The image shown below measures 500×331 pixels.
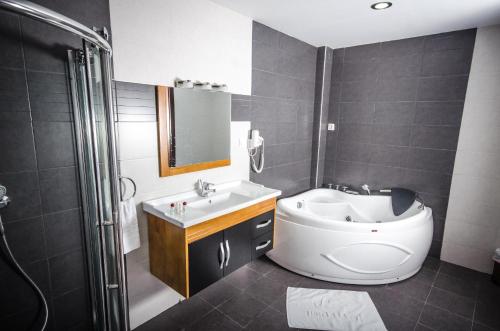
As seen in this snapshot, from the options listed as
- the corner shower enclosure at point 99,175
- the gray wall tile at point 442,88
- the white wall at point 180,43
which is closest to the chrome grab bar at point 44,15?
the corner shower enclosure at point 99,175

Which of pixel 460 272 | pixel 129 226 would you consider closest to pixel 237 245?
pixel 129 226

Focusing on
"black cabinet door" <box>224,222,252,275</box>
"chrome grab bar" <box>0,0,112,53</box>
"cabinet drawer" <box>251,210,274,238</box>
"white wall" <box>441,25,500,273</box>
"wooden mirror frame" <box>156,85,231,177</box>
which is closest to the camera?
"chrome grab bar" <box>0,0,112,53</box>

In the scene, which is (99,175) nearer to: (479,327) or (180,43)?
(180,43)

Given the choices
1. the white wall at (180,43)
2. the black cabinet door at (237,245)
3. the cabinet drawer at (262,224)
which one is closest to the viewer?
the white wall at (180,43)

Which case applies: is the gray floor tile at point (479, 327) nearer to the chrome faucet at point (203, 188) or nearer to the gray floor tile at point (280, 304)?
the gray floor tile at point (280, 304)

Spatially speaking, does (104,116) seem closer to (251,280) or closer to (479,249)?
(251,280)

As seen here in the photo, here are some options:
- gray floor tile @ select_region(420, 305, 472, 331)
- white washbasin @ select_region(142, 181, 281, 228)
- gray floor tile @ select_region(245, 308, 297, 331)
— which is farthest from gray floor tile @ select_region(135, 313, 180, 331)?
gray floor tile @ select_region(420, 305, 472, 331)

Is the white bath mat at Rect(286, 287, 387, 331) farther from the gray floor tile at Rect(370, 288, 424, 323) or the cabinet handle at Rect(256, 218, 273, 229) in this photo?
the cabinet handle at Rect(256, 218, 273, 229)

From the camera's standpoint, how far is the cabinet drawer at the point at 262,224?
7.36 ft

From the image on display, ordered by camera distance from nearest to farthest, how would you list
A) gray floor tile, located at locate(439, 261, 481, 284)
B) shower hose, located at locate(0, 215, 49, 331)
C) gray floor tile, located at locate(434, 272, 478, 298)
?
1. shower hose, located at locate(0, 215, 49, 331)
2. gray floor tile, located at locate(434, 272, 478, 298)
3. gray floor tile, located at locate(439, 261, 481, 284)

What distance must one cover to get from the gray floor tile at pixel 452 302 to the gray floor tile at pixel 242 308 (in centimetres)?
144

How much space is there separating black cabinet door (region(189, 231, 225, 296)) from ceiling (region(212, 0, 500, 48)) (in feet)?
5.79

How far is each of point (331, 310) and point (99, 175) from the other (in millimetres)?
1954

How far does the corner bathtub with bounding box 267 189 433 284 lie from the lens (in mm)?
2475
